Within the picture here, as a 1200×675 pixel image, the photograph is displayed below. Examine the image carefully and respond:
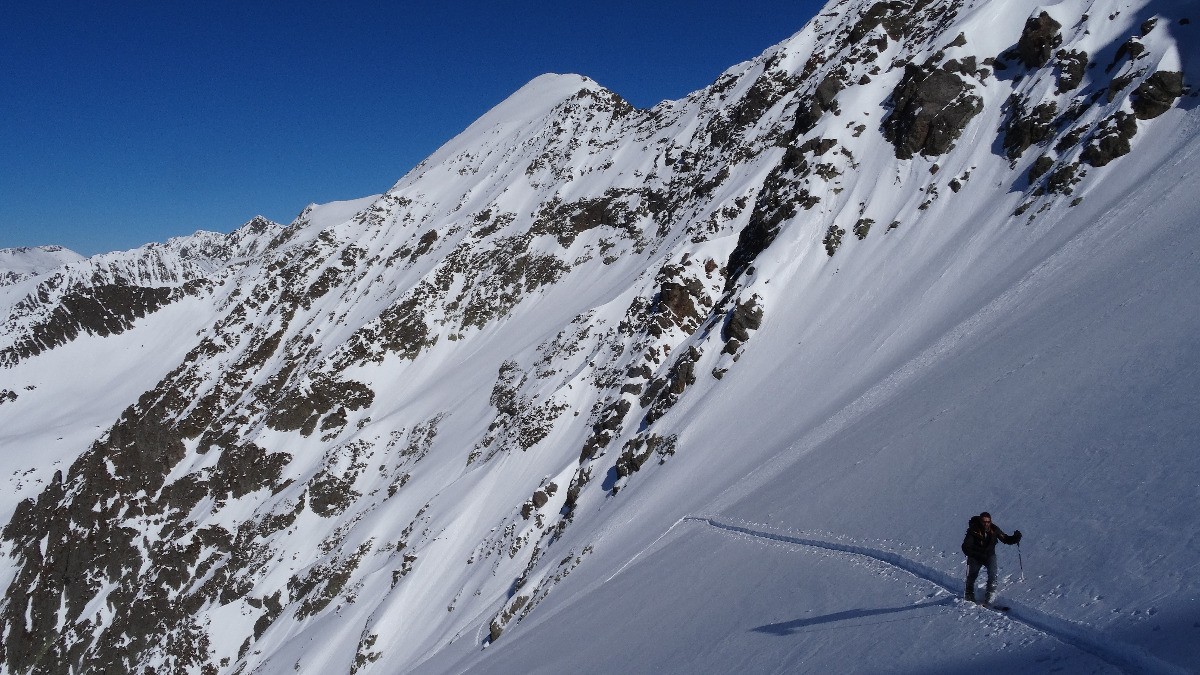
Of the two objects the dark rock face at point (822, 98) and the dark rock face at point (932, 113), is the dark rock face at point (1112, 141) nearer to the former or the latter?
the dark rock face at point (932, 113)

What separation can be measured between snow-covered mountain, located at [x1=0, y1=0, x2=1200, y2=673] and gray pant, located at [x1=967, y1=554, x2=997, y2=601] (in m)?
0.20

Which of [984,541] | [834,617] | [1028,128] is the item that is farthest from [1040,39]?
[834,617]

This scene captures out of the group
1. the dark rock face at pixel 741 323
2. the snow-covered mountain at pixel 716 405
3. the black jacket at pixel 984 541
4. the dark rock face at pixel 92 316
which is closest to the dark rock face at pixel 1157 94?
the snow-covered mountain at pixel 716 405

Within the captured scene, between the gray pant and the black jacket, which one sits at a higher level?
the black jacket

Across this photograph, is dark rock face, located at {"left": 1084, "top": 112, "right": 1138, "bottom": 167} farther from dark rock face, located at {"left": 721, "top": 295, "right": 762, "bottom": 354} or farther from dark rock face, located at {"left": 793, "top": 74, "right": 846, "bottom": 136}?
dark rock face, located at {"left": 793, "top": 74, "right": 846, "bottom": 136}

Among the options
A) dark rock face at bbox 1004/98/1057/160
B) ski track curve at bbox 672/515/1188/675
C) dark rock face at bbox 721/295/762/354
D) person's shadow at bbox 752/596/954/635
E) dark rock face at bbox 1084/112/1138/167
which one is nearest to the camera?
ski track curve at bbox 672/515/1188/675

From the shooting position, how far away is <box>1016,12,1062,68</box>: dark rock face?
3759 centimetres

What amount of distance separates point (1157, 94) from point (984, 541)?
32020 mm

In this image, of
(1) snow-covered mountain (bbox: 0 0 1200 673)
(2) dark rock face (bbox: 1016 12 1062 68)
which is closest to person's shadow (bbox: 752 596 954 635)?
(1) snow-covered mountain (bbox: 0 0 1200 673)

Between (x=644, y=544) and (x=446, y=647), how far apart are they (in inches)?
582

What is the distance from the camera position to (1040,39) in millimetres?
37906

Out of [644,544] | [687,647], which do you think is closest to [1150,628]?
[687,647]

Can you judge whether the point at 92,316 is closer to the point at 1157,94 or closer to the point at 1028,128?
the point at 1028,128

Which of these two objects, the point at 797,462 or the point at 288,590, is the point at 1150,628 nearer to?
the point at 797,462
